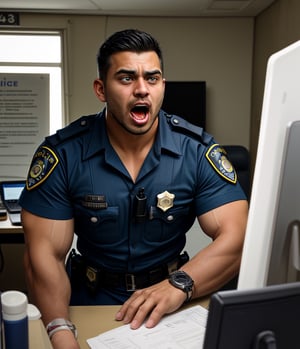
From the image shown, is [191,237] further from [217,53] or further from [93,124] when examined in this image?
[217,53]

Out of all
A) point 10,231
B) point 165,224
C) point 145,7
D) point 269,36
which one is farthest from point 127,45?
point 269,36

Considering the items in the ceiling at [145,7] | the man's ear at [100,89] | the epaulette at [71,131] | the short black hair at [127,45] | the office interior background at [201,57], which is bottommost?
the epaulette at [71,131]

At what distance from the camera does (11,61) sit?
13.3ft

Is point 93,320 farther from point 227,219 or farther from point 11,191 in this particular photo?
point 11,191

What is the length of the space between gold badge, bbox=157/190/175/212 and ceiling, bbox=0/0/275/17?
8.84 ft

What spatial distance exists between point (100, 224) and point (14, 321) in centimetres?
68

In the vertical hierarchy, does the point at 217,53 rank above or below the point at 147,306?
above

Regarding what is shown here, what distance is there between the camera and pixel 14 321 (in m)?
0.58

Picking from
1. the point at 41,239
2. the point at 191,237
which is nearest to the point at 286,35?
the point at 191,237

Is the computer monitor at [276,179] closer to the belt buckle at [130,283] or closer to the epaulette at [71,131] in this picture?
the belt buckle at [130,283]

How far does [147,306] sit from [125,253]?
1.00 feet

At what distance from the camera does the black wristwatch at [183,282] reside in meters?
1.07

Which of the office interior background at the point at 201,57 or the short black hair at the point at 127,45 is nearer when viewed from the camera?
the short black hair at the point at 127,45

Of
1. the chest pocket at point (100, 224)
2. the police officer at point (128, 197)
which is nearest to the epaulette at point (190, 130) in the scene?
the police officer at point (128, 197)
